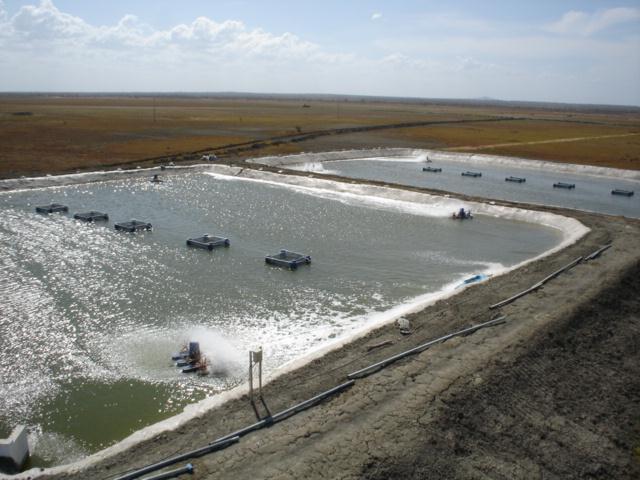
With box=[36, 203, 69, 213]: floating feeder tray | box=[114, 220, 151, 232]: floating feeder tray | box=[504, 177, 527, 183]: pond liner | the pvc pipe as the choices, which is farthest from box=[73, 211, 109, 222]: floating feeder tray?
box=[504, 177, 527, 183]: pond liner

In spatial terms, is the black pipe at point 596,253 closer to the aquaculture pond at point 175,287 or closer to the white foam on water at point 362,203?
the white foam on water at point 362,203

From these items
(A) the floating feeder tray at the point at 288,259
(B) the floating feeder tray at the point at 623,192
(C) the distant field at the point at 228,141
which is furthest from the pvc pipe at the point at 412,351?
(C) the distant field at the point at 228,141

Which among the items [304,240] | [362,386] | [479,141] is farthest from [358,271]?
[479,141]

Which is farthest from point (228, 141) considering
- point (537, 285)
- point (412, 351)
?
point (412, 351)

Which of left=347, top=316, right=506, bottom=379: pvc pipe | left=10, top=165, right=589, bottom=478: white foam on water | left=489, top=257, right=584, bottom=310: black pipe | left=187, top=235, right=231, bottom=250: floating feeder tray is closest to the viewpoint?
left=10, top=165, right=589, bottom=478: white foam on water

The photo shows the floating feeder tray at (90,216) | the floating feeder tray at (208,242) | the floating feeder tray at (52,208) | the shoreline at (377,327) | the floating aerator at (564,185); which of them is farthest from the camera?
the floating aerator at (564,185)

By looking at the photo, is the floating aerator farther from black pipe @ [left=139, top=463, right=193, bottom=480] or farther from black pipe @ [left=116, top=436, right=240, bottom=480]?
black pipe @ [left=139, top=463, right=193, bottom=480]
